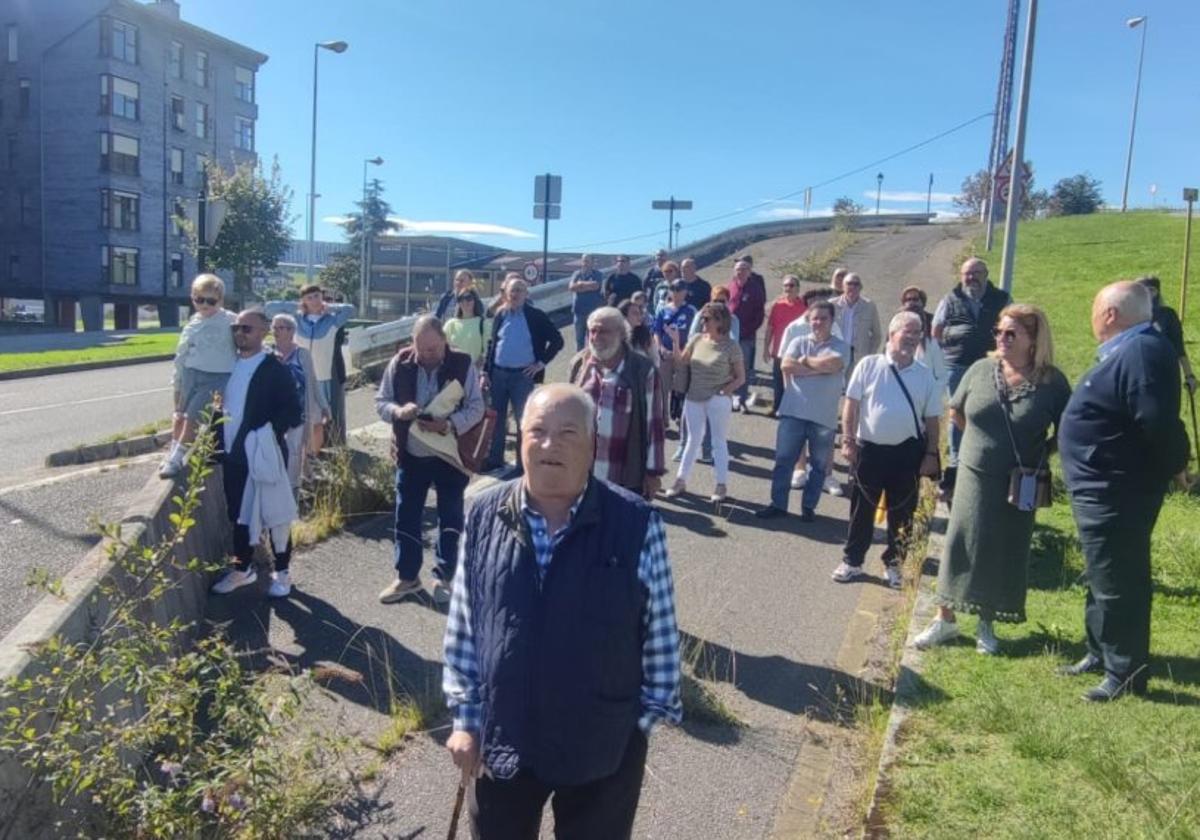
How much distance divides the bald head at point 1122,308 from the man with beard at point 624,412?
2.38m

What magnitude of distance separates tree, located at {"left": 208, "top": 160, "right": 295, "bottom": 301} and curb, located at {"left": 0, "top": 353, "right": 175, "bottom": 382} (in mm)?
13370

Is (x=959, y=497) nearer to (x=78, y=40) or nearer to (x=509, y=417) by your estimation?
(x=509, y=417)

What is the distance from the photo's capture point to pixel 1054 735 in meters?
4.08

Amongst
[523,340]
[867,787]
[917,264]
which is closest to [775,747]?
[867,787]

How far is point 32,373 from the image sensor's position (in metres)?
18.0

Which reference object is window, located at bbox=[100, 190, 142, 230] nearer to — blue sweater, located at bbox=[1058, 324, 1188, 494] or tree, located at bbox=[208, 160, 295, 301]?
tree, located at bbox=[208, 160, 295, 301]

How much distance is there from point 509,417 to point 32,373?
11963 millimetres

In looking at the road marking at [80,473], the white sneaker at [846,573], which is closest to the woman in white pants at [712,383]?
the white sneaker at [846,573]

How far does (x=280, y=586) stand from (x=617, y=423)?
8.15ft

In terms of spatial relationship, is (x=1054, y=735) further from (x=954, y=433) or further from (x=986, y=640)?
(x=954, y=433)

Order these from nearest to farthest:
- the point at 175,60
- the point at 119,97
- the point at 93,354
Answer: the point at 93,354 → the point at 119,97 → the point at 175,60

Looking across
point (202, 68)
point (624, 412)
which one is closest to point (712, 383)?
point (624, 412)

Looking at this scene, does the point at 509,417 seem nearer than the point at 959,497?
No

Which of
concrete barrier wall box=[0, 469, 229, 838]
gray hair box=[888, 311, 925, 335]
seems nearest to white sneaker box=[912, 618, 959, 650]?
gray hair box=[888, 311, 925, 335]
